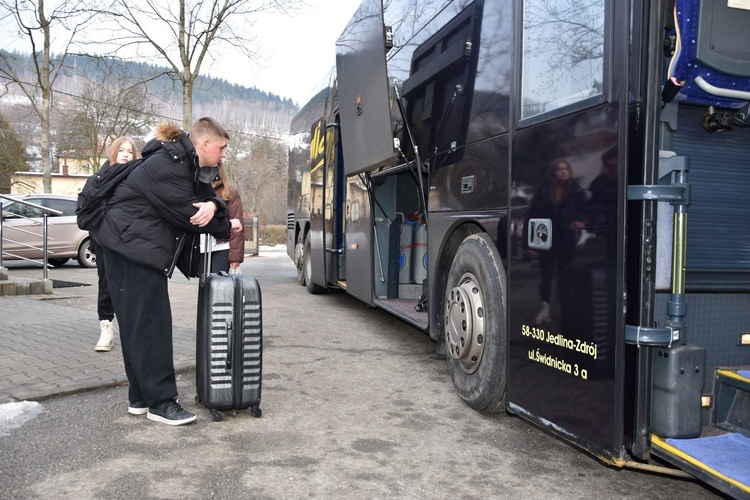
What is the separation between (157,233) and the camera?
3.75 m

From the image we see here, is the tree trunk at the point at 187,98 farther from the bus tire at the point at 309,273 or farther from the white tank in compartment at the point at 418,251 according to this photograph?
the white tank in compartment at the point at 418,251

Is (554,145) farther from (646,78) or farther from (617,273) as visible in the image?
(617,273)

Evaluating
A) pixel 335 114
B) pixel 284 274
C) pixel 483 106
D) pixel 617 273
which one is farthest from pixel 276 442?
pixel 284 274

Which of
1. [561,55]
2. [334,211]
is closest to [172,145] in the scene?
[561,55]

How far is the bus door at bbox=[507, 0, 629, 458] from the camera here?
9.04 ft

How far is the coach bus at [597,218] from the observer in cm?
269

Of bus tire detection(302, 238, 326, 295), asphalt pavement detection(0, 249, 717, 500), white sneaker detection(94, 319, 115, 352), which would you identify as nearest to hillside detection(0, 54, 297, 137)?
bus tire detection(302, 238, 326, 295)

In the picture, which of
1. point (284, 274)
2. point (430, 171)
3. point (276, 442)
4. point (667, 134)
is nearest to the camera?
point (667, 134)

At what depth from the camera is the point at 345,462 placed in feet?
11.0

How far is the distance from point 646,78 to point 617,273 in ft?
2.62

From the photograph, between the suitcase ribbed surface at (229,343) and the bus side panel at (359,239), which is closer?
the suitcase ribbed surface at (229,343)

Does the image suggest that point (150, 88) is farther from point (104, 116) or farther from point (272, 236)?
point (272, 236)

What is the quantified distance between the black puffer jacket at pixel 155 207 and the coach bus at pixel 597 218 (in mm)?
1733

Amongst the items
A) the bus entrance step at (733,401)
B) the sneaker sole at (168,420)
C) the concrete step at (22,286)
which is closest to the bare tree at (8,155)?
the concrete step at (22,286)
